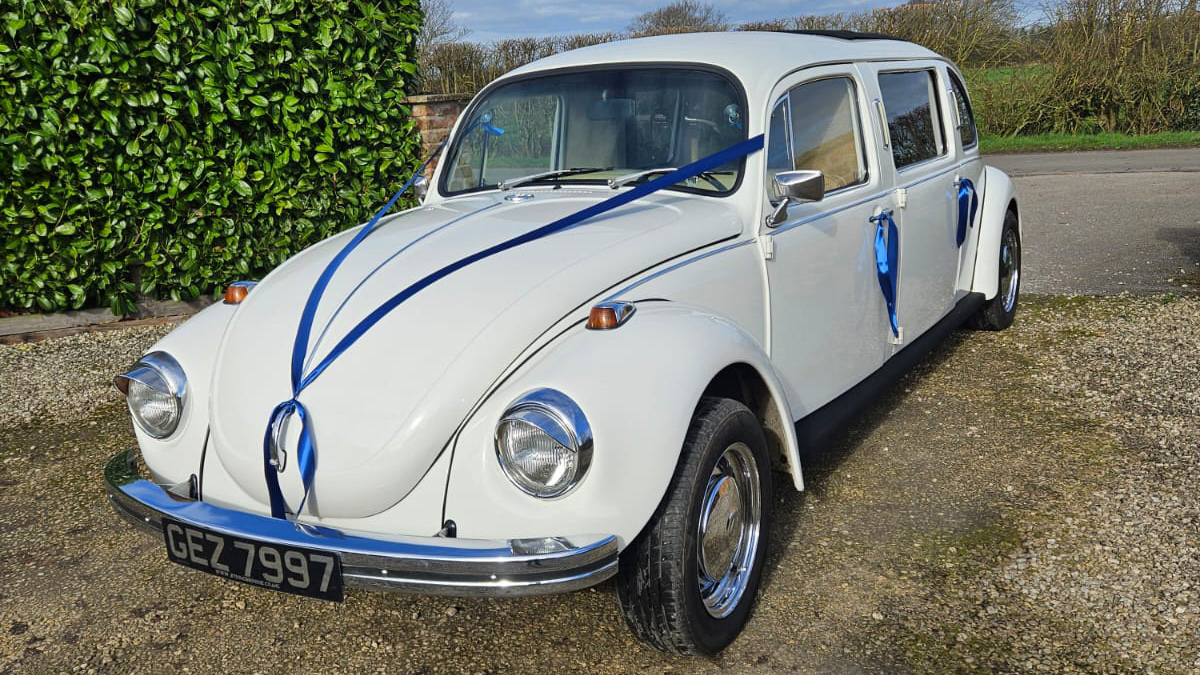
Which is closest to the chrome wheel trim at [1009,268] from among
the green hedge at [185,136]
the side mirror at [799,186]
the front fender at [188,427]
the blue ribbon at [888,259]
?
the blue ribbon at [888,259]

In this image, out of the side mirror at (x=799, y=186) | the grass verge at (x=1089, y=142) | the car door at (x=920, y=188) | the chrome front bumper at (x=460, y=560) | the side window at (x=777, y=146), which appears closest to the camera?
the chrome front bumper at (x=460, y=560)

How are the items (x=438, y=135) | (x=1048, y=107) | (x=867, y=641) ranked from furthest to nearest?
(x=1048, y=107) < (x=438, y=135) < (x=867, y=641)

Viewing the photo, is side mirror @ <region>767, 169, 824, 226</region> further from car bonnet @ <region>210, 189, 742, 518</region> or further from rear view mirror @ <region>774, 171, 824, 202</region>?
car bonnet @ <region>210, 189, 742, 518</region>

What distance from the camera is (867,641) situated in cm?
292

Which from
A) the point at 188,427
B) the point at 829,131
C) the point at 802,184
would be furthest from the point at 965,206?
the point at 188,427

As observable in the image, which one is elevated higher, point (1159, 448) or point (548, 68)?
point (548, 68)

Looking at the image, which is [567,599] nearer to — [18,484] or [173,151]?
[18,484]

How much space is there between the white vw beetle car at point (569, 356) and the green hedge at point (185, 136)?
114 inches

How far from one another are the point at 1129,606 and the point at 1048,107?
1607 centimetres

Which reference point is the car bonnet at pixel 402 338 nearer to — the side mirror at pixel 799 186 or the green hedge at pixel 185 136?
the side mirror at pixel 799 186

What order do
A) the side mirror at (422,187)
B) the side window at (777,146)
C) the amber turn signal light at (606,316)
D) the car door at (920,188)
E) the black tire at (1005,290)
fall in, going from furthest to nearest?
the black tire at (1005,290) → the car door at (920,188) → the side mirror at (422,187) → the side window at (777,146) → the amber turn signal light at (606,316)

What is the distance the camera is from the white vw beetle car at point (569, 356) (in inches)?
97.2

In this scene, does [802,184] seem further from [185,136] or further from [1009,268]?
[185,136]

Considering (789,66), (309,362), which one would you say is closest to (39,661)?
(309,362)
